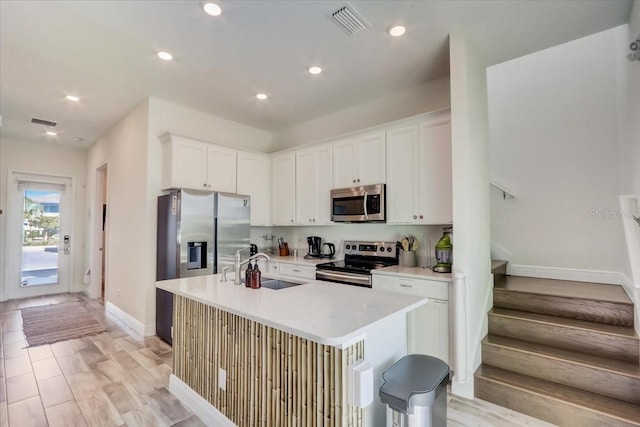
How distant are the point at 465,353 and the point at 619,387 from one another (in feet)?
3.17

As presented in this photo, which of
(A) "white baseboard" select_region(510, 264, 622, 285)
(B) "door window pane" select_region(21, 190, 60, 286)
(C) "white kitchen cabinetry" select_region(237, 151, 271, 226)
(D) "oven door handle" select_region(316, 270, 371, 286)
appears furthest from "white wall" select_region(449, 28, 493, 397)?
(B) "door window pane" select_region(21, 190, 60, 286)

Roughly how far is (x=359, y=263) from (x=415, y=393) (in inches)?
90.0

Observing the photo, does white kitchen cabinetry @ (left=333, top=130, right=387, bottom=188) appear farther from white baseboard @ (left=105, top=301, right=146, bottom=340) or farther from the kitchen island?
white baseboard @ (left=105, top=301, right=146, bottom=340)

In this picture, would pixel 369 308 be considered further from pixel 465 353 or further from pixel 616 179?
pixel 616 179

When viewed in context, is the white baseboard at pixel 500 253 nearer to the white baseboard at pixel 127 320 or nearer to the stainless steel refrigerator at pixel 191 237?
the stainless steel refrigerator at pixel 191 237

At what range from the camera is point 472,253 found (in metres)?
2.54

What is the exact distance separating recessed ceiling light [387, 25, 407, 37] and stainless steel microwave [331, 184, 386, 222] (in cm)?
144

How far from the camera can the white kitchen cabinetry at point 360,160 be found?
3.47 metres

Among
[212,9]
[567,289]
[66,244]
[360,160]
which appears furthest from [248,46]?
[66,244]

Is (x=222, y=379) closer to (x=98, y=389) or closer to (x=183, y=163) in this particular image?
(x=98, y=389)

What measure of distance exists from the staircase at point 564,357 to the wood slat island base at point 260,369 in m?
1.58

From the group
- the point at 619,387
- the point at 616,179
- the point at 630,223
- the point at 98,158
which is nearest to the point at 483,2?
the point at 630,223

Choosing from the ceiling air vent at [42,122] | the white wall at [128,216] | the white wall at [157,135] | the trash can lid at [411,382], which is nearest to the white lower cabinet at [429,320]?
the trash can lid at [411,382]

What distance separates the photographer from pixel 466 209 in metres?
2.46
